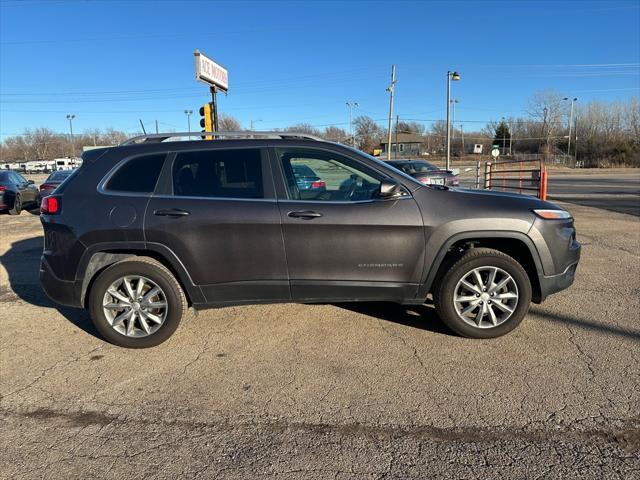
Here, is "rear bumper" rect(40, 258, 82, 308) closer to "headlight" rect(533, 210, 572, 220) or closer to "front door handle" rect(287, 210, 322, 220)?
"front door handle" rect(287, 210, 322, 220)

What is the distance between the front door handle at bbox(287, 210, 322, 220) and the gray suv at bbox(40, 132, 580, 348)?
1cm

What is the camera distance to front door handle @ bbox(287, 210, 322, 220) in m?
3.84

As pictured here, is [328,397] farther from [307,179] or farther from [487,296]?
[307,179]

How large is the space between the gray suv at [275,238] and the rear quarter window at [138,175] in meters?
0.01

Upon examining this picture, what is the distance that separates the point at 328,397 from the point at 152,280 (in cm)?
190

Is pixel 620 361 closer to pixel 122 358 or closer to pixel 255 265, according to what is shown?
pixel 255 265

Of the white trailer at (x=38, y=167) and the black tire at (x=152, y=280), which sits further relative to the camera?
the white trailer at (x=38, y=167)

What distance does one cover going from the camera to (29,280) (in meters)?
6.49

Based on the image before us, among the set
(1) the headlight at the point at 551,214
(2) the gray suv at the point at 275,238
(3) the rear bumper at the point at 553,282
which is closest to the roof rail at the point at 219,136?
(2) the gray suv at the point at 275,238

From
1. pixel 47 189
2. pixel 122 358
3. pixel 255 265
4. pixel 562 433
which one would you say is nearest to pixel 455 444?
pixel 562 433

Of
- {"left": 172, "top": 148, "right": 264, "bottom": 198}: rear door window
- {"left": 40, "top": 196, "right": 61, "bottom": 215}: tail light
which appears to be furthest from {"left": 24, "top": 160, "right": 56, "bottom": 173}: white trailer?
{"left": 172, "top": 148, "right": 264, "bottom": 198}: rear door window

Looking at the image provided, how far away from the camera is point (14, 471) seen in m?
2.49

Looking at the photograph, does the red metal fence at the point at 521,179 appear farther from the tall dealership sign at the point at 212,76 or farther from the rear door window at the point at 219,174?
the rear door window at the point at 219,174

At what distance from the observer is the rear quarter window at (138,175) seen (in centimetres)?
400
